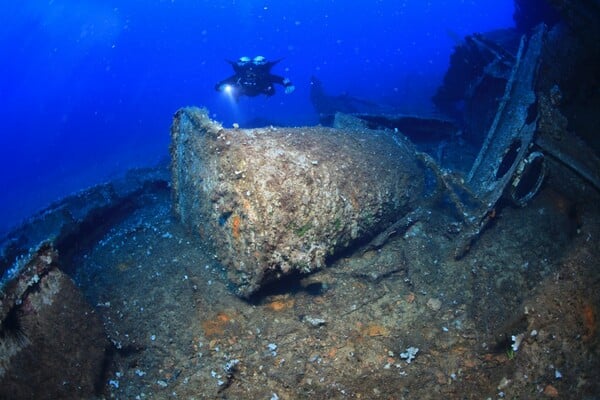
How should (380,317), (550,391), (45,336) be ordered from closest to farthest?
(550,391)
(45,336)
(380,317)

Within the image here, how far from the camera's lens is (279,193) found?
334cm

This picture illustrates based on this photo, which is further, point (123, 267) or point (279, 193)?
point (123, 267)

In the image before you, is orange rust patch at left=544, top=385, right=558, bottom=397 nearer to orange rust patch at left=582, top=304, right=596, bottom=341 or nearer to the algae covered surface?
the algae covered surface

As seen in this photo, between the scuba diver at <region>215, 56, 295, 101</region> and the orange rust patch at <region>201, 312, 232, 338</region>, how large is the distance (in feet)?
21.0

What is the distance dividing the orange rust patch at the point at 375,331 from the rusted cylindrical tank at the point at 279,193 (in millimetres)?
880

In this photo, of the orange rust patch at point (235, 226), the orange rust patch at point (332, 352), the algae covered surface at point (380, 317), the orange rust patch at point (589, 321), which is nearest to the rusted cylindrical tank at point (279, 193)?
the orange rust patch at point (235, 226)

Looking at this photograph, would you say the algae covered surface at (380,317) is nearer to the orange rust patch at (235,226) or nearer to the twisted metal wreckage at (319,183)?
the twisted metal wreckage at (319,183)

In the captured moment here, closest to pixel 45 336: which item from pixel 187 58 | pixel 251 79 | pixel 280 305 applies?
pixel 280 305

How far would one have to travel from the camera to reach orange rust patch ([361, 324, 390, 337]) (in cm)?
339

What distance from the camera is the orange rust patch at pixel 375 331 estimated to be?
339 cm

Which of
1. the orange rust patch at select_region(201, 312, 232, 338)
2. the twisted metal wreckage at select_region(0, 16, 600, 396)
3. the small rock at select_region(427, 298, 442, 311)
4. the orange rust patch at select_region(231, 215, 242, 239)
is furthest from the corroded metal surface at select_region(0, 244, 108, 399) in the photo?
the small rock at select_region(427, 298, 442, 311)

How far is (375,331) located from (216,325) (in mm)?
1745

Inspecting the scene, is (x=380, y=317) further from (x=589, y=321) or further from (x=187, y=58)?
(x=187, y=58)

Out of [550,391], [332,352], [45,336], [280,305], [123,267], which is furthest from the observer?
[123,267]
